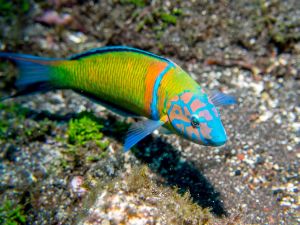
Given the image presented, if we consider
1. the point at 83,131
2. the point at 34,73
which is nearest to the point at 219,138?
the point at 83,131

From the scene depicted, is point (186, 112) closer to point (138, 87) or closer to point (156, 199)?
point (138, 87)

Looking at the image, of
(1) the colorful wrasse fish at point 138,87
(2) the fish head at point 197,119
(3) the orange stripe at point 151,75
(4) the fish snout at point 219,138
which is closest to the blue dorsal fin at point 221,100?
(1) the colorful wrasse fish at point 138,87

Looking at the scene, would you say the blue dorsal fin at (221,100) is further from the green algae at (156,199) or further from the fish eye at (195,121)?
the green algae at (156,199)

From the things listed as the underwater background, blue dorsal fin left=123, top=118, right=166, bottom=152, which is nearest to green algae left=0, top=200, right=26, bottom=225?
the underwater background

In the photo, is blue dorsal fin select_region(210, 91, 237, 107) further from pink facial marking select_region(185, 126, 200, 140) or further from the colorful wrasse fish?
pink facial marking select_region(185, 126, 200, 140)

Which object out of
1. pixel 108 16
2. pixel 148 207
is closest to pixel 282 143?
pixel 148 207

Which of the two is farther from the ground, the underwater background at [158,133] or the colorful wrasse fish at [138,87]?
the colorful wrasse fish at [138,87]

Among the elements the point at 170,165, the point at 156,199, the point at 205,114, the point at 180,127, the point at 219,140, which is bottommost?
the point at 170,165
